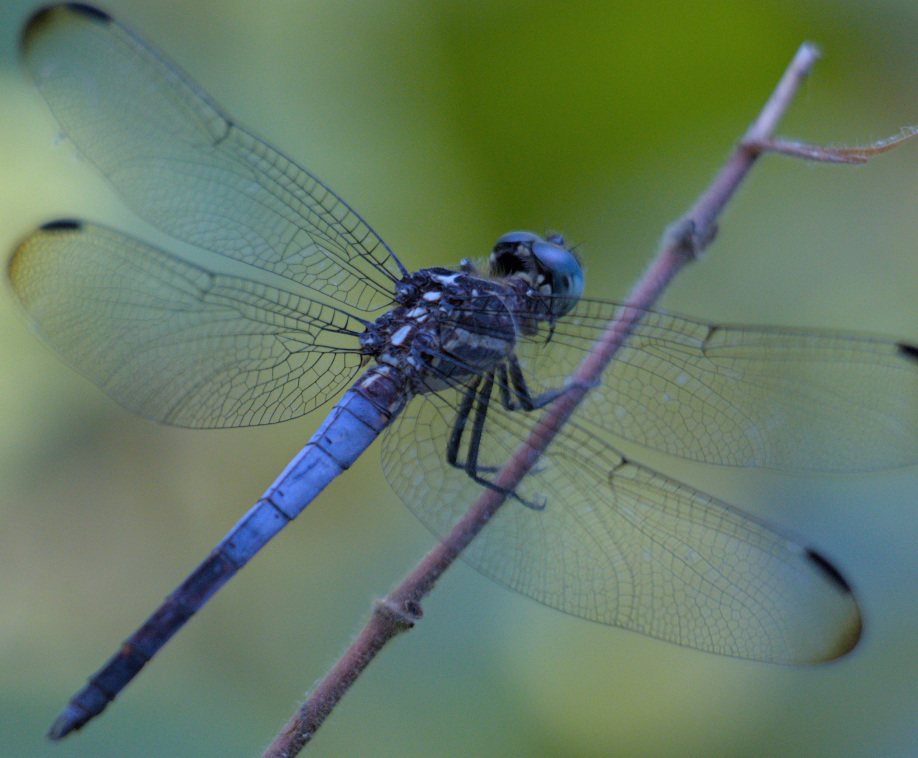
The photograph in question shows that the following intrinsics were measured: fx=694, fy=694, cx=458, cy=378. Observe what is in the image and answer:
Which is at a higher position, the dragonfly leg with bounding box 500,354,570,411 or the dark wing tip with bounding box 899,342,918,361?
the dark wing tip with bounding box 899,342,918,361

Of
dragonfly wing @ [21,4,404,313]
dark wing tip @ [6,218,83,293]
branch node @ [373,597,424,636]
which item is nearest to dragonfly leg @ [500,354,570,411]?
dragonfly wing @ [21,4,404,313]

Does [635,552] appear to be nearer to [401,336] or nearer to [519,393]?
[519,393]

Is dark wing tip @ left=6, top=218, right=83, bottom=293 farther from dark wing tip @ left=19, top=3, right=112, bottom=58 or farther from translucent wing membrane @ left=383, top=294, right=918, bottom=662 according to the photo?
translucent wing membrane @ left=383, top=294, right=918, bottom=662

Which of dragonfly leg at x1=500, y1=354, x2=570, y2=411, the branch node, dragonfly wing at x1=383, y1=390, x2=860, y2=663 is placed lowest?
the branch node

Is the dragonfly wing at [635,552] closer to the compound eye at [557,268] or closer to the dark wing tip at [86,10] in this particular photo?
the compound eye at [557,268]

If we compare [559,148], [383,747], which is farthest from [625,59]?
[383,747]

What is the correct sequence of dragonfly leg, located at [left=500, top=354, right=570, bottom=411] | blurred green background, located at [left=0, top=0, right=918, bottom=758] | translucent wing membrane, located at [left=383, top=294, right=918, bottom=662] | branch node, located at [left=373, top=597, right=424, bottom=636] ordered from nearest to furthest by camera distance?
1. branch node, located at [left=373, top=597, right=424, bottom=636]
2. translucent wing membrane, located at [left=383, top=294, right=918, bottom=662]
3. dragonfly leg, located at [left=500, top=354, right=570, bottom=411]
4. blurred green background, located at [left=0, top=0, right=918, bottom=758]

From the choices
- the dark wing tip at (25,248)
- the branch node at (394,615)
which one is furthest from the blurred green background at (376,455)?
the branch node at (394,615)

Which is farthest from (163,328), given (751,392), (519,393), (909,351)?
(909,351)
